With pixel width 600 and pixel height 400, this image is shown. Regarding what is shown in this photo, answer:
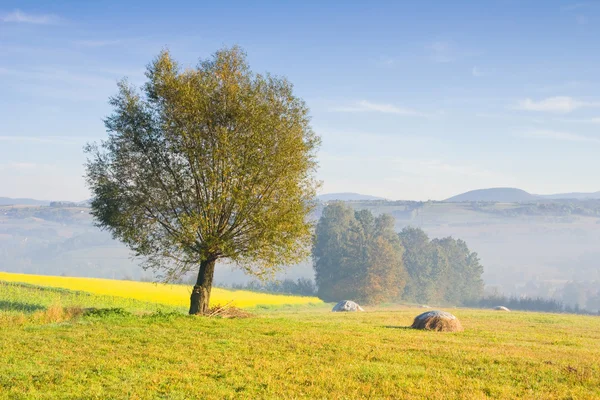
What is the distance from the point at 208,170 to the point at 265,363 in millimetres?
15629

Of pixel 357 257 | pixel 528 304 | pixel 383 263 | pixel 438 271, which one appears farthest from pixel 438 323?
pixel 438 271

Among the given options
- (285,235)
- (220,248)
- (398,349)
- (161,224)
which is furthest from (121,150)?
Result: (398,349)

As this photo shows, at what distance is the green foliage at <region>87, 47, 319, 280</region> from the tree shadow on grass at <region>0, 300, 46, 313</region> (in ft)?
23.5

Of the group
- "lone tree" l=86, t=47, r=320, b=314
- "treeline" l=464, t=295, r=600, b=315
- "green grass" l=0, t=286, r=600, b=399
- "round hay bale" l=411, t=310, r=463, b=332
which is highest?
"lone tree" l=86, t=47, r=320, b=314

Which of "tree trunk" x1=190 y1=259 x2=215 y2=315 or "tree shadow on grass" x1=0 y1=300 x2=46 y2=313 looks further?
"tree shadow on grass" x1=0 y1=300 x2=46 y2=313

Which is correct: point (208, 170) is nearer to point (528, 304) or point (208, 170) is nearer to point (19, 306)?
point (19, 306)

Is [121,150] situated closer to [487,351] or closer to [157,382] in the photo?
[157,382]

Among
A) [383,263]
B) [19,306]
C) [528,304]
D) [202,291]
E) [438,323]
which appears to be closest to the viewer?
[438,323]

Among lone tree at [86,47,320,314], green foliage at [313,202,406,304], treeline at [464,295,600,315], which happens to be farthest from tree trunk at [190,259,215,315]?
treeline at [464,295,600,315]

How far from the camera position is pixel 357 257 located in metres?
115

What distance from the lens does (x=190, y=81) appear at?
32.8 meters

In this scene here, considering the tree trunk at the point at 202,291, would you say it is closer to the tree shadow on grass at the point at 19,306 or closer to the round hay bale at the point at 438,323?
the tree shadow on grass at the point at 19,306

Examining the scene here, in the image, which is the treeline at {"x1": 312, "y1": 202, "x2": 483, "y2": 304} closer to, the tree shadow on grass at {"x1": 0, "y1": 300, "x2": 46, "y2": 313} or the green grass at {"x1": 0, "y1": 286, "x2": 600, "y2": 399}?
the tree shadow on grass at {"x1": 0, "y1": 300, "x2": 46, "y2": 313}

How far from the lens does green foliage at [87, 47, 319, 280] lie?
3234 cm
